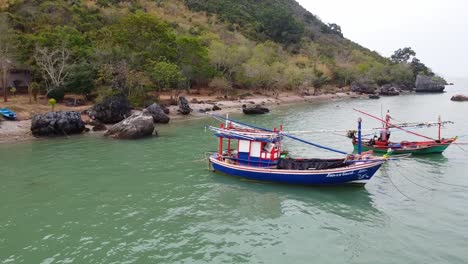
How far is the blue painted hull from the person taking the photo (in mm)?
22062

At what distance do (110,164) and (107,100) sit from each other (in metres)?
18.8

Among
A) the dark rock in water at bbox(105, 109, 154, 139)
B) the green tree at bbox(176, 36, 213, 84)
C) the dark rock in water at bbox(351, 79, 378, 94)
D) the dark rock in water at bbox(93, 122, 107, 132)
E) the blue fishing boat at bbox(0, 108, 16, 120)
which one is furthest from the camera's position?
the dark rock in water at bbox(351, 79, 378, 94)

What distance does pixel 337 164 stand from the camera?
23188 millimetres

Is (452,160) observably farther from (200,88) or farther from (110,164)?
(200,88)

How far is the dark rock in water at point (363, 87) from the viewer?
114738 millimetres

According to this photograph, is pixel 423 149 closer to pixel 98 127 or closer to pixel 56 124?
pixel 98 127

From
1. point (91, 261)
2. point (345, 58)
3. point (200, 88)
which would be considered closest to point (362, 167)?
point (91, 261)

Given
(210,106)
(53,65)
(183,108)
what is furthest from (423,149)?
(53,65)

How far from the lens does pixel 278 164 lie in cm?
2473

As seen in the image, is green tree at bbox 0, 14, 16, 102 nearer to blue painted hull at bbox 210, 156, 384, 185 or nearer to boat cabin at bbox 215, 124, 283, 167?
boat cabin at bbox 215, 124, 283, 167

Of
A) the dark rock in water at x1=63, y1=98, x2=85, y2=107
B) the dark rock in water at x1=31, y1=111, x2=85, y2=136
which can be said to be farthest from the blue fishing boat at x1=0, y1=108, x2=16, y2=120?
the dark rock in water at x1=63, y1=98, x2=85, y2=107

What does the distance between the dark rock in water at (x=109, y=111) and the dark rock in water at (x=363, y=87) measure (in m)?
88.3

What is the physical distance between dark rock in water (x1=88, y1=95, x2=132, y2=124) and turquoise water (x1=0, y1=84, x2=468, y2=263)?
46.3ft

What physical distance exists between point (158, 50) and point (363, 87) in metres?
75.3
